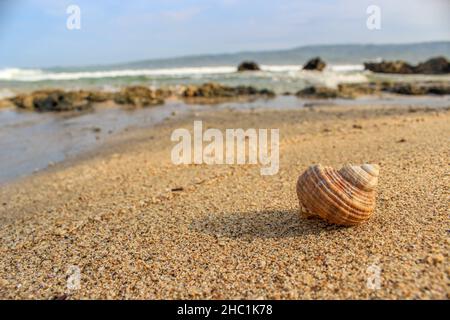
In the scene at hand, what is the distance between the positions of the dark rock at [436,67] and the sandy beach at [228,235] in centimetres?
2468

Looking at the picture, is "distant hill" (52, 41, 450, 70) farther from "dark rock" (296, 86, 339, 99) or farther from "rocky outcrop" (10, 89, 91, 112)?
"rocky outcrop" (10, 89, 91, 112)

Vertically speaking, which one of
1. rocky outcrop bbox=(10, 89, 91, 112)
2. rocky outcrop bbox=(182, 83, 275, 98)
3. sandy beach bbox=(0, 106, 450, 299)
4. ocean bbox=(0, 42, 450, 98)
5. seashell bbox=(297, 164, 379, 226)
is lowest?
sandy beach bbox=(0, 106, 450, 299)

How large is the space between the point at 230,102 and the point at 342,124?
693cm

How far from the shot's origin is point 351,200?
2.42 m

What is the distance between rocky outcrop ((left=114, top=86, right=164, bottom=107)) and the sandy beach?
31.1ft

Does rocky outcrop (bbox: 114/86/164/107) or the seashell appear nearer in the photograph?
the seashell

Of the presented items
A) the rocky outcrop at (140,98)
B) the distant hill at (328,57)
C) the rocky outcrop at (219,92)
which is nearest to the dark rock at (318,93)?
the rocky outcrop at (219,92)

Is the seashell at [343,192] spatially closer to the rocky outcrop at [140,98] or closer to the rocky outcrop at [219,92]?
the rocky outcrop at [140,98]

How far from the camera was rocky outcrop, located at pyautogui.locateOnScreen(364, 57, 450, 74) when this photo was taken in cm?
2659

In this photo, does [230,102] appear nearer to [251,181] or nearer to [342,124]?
[342,124]

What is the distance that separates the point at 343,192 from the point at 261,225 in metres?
0.68

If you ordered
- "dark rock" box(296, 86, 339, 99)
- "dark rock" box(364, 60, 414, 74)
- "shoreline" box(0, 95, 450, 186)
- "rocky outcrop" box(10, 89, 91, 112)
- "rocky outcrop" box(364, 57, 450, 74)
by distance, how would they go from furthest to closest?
"dark rock" box(364, 60, 414, 74) < "rocky outcrop" box(364, 57, 450, 74) < "dark rock" box(296, 86, 339, 99) < "rocky outcrop" box(10, 89, 91, 112) < "shoreline" box(0, 95, 450, 186)

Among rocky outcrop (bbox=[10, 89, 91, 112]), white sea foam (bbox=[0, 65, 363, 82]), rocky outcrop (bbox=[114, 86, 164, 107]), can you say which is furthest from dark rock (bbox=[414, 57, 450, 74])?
rocky outcrop (bbox=[10, 89, 91, 112])
